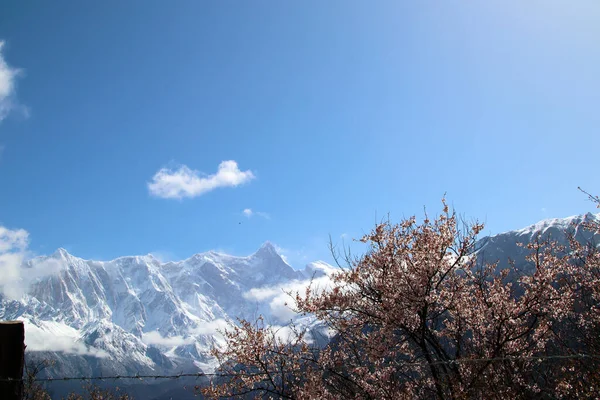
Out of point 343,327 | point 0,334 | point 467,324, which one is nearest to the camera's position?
point 0,334

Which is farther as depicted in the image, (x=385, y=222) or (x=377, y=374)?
(x=385, y=222)

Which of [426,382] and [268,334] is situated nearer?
[426,382]

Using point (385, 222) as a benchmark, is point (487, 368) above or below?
below

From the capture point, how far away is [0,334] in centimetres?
511

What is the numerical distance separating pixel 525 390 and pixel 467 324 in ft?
6.90

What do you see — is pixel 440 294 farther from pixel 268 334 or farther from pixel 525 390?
pixel 268 334

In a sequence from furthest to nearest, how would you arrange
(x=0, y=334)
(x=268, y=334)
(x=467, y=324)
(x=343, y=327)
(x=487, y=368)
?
(x=268, y=334) → (x=343, y=327) → (x=467, y=324) → (x=487, y=368) → (x=0, y=334)

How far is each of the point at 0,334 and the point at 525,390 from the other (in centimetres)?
992

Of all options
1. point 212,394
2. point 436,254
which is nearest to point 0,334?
point 212,394

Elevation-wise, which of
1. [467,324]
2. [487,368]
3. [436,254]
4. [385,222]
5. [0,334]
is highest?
[385,222]

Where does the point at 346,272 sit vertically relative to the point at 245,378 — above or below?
above

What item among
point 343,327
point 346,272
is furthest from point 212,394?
point 346,272

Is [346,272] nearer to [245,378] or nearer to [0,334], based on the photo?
[245,378]

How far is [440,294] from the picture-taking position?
8.86m
